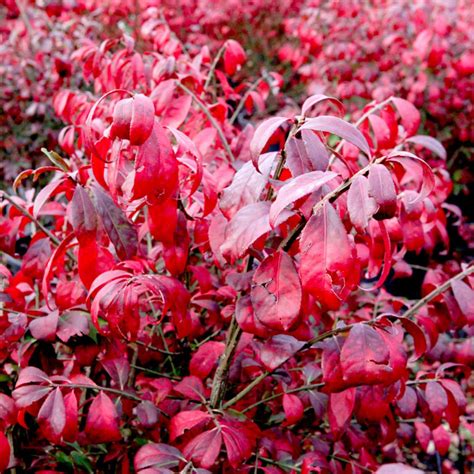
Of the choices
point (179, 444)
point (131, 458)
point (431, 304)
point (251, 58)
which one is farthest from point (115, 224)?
point (251, 58)

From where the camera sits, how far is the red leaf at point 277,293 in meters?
0.97

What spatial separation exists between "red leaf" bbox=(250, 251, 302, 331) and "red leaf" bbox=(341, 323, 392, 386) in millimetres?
153

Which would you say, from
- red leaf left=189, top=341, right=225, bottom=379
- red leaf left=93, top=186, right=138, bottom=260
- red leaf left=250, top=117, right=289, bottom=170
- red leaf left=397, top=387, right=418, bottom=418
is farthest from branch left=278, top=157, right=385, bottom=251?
red leaf left=397, top=387, right=418, bottom=418

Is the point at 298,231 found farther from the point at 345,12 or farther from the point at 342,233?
the point at 345,12

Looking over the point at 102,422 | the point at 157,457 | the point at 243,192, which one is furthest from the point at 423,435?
the point at 243,192

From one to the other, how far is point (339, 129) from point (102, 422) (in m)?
0.85

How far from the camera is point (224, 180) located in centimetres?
152

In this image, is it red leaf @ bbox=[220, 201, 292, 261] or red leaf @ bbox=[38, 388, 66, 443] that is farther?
red leaf @ bbox=[38, 388, 66, 443]

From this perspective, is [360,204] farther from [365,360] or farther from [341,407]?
[341,407]

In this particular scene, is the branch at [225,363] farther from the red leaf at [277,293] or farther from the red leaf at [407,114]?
the red leaf at [407,114]

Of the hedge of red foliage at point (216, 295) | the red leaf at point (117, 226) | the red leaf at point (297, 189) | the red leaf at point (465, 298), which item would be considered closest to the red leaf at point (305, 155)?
the hedge of red foliage at point (216, 295)

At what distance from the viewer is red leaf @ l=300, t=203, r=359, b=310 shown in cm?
87

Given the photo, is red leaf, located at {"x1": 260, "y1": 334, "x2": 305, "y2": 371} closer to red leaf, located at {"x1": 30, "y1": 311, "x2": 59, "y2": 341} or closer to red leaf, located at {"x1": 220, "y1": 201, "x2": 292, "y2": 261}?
red leaf, located at {"x1": 220, "y1": 201, "x2": 292, "y2": 261}

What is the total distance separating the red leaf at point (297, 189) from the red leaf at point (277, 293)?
0.16 m
